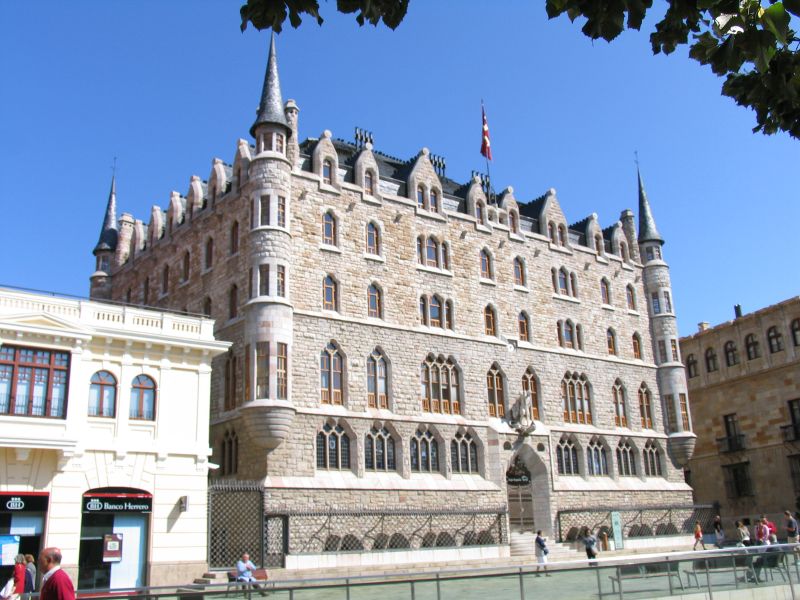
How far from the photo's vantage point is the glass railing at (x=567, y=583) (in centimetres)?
1138

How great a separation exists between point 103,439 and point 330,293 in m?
11.4

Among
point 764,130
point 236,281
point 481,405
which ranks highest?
point 236,281

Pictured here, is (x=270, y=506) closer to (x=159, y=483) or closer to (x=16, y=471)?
(x=159, y=483)

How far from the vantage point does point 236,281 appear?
32.0m

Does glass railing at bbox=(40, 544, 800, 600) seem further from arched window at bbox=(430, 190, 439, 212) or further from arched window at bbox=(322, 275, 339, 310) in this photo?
arched window at bbox=(430, 190, 439, 212)

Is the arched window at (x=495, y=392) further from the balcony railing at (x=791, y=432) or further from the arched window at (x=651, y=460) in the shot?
the balcony railing at (x=791, y=432)

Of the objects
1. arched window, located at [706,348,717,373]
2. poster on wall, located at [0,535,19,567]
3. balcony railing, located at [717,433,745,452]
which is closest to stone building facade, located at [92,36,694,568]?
balcony railing, located at [717,433,745,452]

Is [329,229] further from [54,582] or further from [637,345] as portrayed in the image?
[54,582]

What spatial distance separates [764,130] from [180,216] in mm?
35354

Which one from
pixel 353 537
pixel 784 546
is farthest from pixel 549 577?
pixel 353 537

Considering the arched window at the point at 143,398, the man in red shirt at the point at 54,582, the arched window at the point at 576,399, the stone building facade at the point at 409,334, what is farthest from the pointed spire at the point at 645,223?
the man in red shirt at the point at 54,582

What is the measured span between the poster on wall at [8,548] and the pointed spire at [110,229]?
25.5 metres

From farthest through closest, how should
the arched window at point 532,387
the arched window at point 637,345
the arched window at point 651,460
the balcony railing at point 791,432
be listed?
the arched window at point 637,345, the balcony railing at point 791,432, the arched window at point 651,460, the arched window at point 532,387

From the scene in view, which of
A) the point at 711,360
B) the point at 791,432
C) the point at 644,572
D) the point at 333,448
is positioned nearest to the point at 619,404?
the point at 791,432
